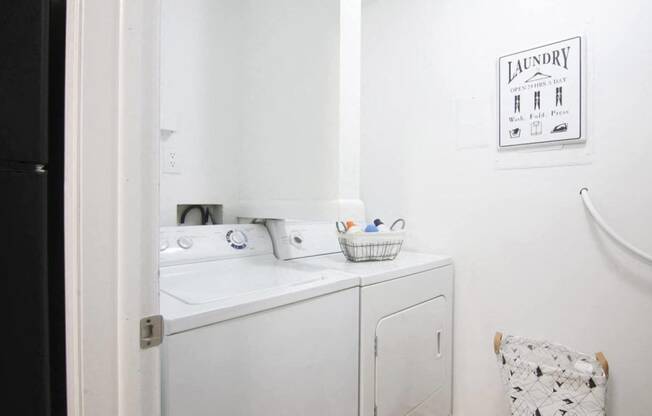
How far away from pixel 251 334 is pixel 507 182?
55.1 inches

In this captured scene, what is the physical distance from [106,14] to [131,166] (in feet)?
0.88

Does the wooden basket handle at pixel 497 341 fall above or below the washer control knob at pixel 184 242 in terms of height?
below

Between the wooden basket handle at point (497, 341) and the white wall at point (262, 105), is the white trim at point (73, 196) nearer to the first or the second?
the white wall at point (262, 105)

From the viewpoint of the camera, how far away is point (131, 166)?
0.65 meters

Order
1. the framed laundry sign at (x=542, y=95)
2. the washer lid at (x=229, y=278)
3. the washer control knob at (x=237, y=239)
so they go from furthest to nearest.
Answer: the washer control knob at (x=237, y=239), the framed laundry sign at (x=542, y=95), the washer lid at (x=229, y=278)

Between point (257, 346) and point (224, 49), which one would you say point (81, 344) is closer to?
point (257, 346)

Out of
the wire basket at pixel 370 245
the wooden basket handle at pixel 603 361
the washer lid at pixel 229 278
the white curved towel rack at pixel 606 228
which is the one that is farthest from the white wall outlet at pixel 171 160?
the wooden basket handle at pixel 603 361

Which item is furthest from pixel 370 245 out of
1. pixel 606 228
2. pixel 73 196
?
pixel 73 196
